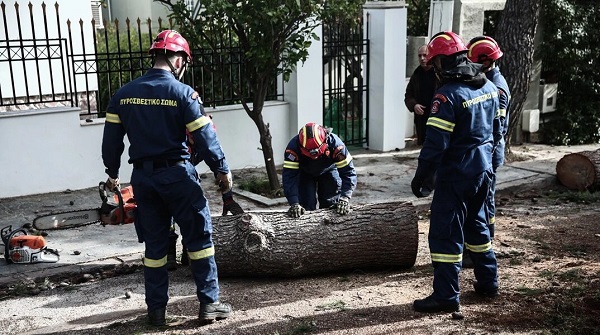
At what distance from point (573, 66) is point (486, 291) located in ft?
27.2

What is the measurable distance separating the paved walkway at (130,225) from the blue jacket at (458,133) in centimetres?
322

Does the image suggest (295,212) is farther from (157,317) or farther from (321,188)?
(157,317)

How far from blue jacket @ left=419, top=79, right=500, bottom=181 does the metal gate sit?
19.9 feet

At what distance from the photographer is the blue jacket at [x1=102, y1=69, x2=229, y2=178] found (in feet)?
16.6

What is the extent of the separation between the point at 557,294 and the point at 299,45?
14.3 ft

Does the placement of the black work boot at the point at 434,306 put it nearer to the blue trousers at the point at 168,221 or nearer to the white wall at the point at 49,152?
the blue trousers at the point at 168,221

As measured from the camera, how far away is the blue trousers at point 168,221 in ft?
16.8

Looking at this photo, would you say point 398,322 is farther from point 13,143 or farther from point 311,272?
point 13,143

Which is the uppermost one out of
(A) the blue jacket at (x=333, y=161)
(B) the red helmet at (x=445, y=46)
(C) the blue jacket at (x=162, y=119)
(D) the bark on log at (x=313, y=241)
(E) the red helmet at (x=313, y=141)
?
(B) the red helmet at (x=445, y=46)

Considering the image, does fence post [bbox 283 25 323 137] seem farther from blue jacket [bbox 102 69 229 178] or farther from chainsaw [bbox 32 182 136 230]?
blue jacket [bbox 102 69 229 178]

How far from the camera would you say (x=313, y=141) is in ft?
20.6

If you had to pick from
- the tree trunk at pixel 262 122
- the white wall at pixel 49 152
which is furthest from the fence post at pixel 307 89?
the white wall at pixel 49 152

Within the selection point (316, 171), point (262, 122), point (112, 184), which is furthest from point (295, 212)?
point (262, 122)

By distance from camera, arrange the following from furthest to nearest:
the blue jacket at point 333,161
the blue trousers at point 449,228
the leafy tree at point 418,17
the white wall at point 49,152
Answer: the leafy tree at point 418,17 → the white wall at point 49,152 → the blue jacket at point 333,161 → the blue trousers at point 449,228
